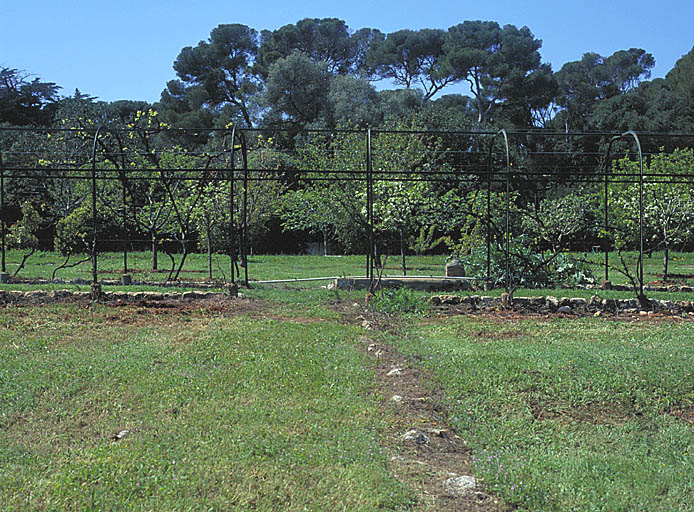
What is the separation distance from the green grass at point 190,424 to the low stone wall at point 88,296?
295 cm

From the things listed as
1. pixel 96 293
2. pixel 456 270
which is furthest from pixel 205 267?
pixel 96 293

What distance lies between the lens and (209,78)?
35344mm

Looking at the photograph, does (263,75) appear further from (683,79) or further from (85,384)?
(85,384)

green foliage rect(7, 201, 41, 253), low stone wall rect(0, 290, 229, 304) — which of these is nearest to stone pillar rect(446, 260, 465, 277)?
low stone wall rect(0, 290, 229, 304)

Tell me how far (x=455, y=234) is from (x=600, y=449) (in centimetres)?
1965

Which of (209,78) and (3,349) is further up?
(209,78)

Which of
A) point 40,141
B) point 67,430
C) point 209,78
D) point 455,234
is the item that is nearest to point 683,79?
point 455,234

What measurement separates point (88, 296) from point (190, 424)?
671cm

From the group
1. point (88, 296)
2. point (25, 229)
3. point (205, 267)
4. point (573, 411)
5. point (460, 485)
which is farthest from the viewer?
point (205, 267)

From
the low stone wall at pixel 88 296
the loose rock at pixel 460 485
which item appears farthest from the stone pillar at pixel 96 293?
the loose rock at pixel 460 485

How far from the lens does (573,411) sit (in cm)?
479

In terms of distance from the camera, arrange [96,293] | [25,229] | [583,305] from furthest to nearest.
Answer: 1. [25,229]
2. [96,293]
3. [583,305]

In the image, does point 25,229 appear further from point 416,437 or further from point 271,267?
point 416,437

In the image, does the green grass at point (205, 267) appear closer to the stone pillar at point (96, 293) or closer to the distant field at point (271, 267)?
the distant field at point (271, 267)
